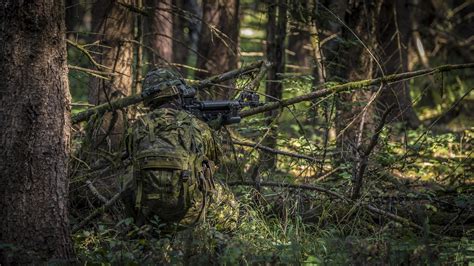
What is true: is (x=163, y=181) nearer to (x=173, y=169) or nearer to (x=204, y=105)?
(x=173, y=169)

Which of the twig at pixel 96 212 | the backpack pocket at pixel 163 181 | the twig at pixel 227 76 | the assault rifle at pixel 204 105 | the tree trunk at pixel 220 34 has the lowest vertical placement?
the twig at pixel 96 212

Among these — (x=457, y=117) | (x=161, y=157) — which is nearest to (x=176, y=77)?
(x=161, y=157)

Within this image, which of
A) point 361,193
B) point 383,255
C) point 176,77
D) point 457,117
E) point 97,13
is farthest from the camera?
point 457,117

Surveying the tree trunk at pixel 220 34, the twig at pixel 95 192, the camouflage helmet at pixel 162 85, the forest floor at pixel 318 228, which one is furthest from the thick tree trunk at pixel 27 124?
the tree trunk at pixel 220 34

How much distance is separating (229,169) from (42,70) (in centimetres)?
276

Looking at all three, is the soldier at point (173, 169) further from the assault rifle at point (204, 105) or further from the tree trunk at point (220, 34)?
the tree trunk at point (220, 34)

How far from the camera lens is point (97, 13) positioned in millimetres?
8922

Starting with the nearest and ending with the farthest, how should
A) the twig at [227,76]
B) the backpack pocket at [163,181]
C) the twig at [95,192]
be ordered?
the backpack pocket at [163,181]
the twig at [95,192]
the twig at [227,76]

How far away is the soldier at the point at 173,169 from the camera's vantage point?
5.40m

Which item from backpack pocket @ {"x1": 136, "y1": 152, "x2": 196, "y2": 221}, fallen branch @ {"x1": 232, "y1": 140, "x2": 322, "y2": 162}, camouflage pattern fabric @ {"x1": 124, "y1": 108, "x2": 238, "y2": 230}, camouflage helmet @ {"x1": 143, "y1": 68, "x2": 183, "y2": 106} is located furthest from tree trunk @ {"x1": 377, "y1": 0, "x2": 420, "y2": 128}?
backpack pocket @ {"x1": 136, "y1": 152, "x2": 196, "y2": 221}

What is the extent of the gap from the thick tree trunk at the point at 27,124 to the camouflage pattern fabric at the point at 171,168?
749 millimetres

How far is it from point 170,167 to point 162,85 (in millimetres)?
1142

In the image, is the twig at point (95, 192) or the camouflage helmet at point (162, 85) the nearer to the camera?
the camouflage helmet at point (162, 85)

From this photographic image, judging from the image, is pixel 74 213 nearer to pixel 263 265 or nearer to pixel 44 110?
pixel 44 110
